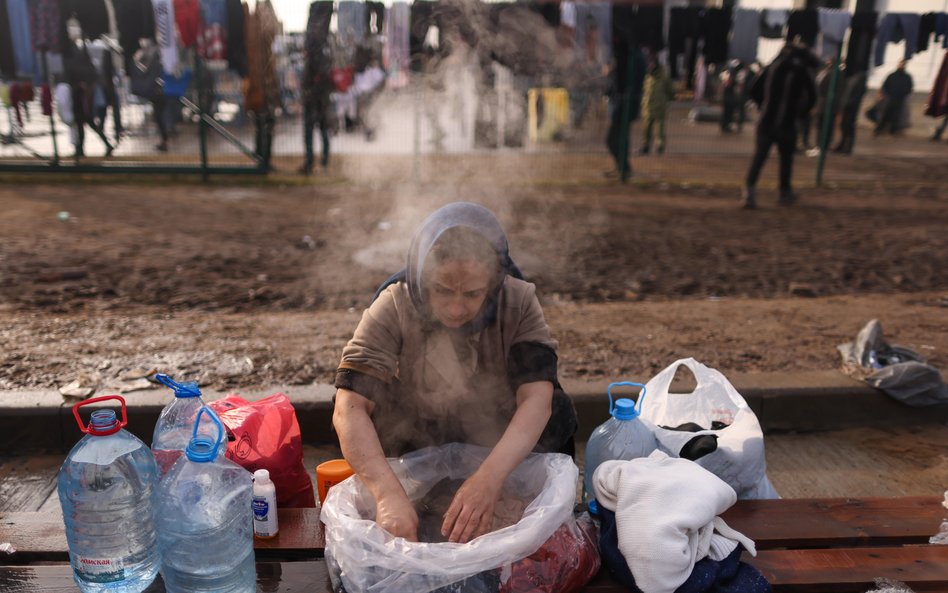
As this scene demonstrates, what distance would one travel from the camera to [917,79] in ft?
51.9

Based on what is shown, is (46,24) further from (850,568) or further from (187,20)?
(850,568)

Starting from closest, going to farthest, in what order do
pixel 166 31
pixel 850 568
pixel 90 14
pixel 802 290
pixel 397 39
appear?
pixel 850 568 → pixel 802 290 → pixel 90 14 → pixel 166 31 → pixel 397 39

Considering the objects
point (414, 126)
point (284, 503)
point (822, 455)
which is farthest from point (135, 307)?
point (414, 126)

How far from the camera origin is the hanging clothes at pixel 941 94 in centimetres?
1170

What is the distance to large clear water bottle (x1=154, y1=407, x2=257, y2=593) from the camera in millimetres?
1917

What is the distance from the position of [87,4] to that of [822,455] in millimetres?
→ 9377

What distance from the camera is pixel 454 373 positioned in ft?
7.86

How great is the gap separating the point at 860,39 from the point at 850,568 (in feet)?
34.1

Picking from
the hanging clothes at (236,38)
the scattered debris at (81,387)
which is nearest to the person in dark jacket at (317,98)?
the hanging clothes at (236,38)

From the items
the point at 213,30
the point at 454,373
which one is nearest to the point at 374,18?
the point at 213,30

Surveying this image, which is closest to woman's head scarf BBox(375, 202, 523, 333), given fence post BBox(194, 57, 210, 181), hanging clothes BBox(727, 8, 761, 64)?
fence post BBox(194, 57, 210, 181)

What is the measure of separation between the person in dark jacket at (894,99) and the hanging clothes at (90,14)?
44.2 ft

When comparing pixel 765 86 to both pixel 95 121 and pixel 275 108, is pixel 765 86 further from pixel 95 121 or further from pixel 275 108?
pixel 95 121

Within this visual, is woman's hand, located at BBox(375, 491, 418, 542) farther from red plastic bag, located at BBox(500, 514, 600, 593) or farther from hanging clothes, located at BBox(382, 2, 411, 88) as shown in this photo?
hanging clothes, located at BBox(382, 2, 411, 88)
